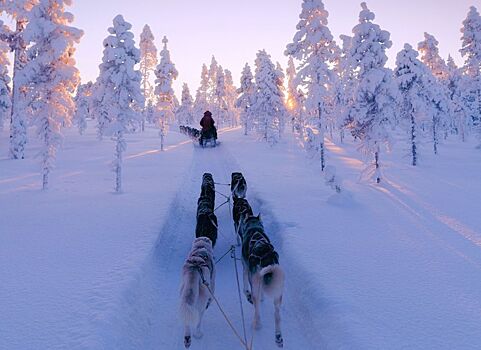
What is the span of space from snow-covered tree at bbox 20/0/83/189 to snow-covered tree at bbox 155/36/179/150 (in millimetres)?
19461

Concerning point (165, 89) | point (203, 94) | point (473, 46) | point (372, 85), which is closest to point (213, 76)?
point (203, 94)

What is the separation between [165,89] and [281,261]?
32.3 meters

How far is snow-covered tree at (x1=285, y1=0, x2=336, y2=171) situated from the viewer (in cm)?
2322

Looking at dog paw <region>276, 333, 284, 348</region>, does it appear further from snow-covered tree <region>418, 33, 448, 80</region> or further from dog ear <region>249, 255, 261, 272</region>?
snow-covered tree <region>418, 33, 448, 80</region>

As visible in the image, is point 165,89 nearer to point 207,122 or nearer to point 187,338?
point 207,122

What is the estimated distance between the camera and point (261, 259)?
5.89 metres

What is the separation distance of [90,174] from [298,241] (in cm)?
1691

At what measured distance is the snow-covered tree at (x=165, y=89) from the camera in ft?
121

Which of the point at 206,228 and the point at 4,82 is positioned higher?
the point at 4,82

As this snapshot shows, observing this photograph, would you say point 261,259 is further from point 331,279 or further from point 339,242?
point 339,242

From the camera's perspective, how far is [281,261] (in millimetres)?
9000

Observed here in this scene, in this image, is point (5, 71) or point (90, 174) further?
point (5, 71)

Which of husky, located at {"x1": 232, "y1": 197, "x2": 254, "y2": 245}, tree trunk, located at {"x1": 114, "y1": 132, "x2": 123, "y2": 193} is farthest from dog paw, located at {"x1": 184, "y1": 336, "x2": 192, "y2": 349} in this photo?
tree trunk, located at {"x1": 114, "y1": 132, "x2": 123, "y2": 193}

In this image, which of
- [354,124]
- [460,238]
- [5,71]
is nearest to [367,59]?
[354,124]
